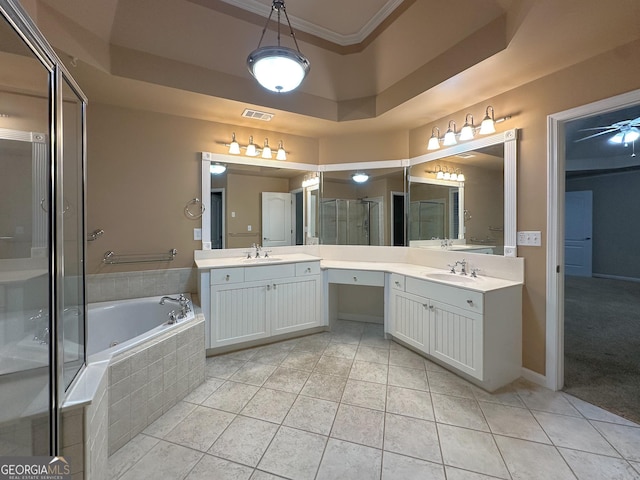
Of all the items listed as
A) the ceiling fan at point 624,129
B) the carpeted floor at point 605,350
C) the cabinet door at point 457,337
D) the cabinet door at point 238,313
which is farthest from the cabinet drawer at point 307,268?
the ceiling fan at point 624,129

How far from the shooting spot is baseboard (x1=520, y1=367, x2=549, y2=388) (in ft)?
6.88

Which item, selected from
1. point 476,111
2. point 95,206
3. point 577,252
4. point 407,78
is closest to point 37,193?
point 95,206

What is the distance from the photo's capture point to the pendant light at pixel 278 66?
160cm

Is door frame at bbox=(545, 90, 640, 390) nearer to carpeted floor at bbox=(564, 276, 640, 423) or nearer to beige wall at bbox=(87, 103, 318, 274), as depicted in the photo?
carpeted floor at bbox=(564, 276, 640, 423)

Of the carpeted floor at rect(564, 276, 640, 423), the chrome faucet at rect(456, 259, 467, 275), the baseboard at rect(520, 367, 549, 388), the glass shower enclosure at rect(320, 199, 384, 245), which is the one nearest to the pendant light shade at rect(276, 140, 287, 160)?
the glass shower enclosure at rect(320, 199, 384, 245)

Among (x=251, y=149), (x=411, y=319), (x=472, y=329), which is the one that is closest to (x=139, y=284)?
(x=251, y=149)

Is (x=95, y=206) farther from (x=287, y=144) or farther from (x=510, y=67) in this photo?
(x=510, y=67)

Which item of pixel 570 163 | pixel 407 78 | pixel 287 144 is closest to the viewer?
pixel 407 78

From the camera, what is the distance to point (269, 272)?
2770 mm

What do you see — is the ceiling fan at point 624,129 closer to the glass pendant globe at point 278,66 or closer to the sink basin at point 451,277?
the sink basin at point 451,277

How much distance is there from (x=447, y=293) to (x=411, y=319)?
52cm

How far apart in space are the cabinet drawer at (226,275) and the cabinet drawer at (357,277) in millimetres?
1012

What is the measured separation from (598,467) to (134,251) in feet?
11.6

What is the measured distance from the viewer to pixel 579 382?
2.12m
